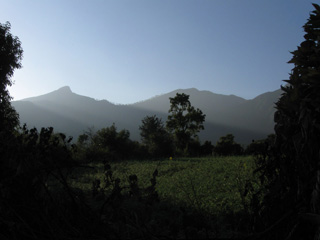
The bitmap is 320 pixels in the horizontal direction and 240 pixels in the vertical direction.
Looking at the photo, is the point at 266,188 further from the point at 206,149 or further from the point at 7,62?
the point at 206,149

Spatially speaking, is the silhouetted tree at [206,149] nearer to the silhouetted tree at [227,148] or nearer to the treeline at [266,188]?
the silhouetted tree at [227,148]

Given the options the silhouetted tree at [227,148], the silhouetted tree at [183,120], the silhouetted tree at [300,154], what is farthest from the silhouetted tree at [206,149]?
the silhouetted tree at [300,154]

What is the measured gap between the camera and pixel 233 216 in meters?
4.84

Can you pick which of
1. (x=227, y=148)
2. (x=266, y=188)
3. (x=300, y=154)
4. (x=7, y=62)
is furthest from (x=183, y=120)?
(x=300, y=154)

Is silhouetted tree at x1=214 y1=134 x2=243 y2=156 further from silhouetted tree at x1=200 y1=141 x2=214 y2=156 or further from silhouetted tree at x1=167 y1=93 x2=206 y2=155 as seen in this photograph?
silhouetted tree at x1=167 y1=93 x2=206 y2=155

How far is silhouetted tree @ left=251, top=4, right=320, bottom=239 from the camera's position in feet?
3.26

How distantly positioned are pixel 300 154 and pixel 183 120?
37124 millimetres

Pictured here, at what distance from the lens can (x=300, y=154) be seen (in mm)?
1130

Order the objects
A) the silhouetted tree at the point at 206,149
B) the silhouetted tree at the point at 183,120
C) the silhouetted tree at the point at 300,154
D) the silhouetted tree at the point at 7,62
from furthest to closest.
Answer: the silhouetted tree at the point at 183,120, the silhouetted tree at the point at 206,149, the silhouetted tree at the point at 7,62, the silhouetted tree at the point at 300,154

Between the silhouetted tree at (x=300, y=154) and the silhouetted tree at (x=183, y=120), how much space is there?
117 ft

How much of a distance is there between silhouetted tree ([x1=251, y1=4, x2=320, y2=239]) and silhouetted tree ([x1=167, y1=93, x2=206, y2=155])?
35.5m

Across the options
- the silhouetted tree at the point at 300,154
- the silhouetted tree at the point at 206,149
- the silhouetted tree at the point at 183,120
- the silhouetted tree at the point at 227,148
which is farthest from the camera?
the silhouetted tree at the point at 183,120

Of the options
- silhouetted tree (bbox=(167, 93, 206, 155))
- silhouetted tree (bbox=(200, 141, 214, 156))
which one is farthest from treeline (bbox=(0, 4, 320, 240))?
silhouetted tree (bbox=(167, 93, 206, 155))

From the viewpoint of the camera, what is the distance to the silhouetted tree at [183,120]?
3744 cm
